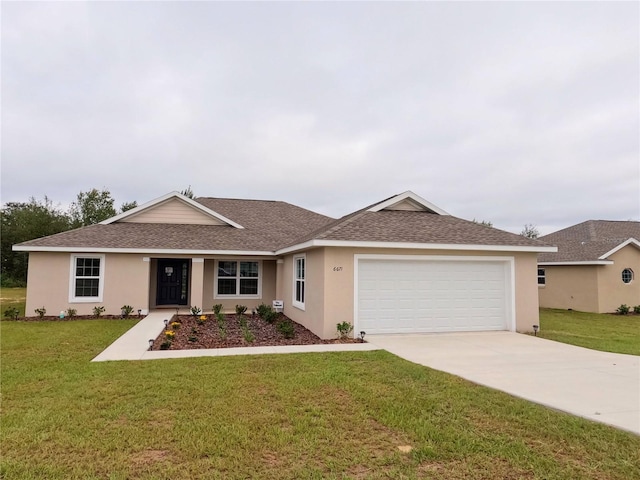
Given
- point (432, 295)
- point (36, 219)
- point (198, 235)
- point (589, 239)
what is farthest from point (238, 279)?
point (36, 219)

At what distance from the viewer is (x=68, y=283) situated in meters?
14.5

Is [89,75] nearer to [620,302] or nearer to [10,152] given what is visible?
[10,152]

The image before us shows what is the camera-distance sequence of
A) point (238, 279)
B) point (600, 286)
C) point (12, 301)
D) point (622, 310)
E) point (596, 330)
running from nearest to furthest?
point (596, 330) < point (238, 279) < point (622, 310) < point (600, 286) < point (12, 301)

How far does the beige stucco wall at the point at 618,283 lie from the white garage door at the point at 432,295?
33.6ft

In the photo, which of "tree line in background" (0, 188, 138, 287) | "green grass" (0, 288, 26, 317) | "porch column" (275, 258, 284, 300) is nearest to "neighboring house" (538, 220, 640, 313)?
"porch column" (275, 258, 284, 300)

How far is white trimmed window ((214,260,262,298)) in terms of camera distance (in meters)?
16.9

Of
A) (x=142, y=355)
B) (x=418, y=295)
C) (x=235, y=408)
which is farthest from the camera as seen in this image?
(x=418, y=295)

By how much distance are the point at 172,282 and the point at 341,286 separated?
9848 millimetres

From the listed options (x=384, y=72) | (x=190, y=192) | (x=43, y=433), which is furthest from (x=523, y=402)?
(x=190, y=192)

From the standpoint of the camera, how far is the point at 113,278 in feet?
48.7

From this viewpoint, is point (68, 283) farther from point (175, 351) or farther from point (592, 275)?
point (592, 275)

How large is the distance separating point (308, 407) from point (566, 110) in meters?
16.5

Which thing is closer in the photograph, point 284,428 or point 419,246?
point 284,428

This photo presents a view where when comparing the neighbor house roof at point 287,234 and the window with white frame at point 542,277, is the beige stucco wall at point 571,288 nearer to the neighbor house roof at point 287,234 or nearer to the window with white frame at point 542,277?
the window with white frame at point 542,277
